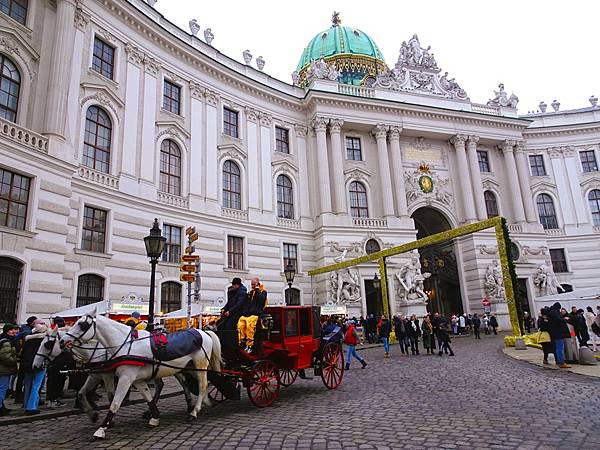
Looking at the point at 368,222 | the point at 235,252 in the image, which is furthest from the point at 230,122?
the point at 368,222

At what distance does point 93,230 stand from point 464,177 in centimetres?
2869

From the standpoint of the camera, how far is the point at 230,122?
28.6 metres

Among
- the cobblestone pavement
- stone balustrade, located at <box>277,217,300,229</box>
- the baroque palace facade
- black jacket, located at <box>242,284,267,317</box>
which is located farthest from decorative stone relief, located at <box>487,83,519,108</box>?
black jacket, located at <box>242,284,267,317</box>

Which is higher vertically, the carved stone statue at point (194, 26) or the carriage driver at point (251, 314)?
the carved stone statue at point (194, 26)

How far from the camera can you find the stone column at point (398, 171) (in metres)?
32.5

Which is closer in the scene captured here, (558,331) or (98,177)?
(558,331)

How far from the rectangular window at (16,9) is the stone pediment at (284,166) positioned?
1639 cm

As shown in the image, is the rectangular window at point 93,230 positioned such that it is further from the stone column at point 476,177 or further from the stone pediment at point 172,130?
the stone column at point 476,177

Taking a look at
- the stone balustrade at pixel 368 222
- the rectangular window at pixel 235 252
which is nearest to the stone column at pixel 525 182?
the stone balustrade at pixel 368 222

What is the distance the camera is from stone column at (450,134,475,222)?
3425 cm

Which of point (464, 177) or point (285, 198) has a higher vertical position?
point (464, 177)

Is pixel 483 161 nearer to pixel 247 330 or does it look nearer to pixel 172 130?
pixel 172 130

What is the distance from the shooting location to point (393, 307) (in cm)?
2823

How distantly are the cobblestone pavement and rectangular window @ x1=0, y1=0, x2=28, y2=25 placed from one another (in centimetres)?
1664
